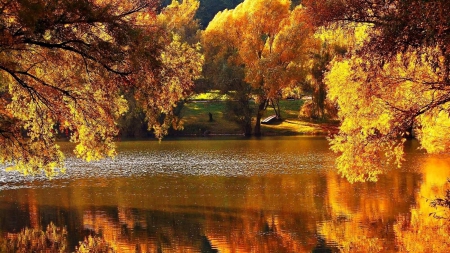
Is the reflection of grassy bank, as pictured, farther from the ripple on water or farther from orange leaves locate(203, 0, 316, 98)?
the ripple on water

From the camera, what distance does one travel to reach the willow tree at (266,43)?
5569 centimetres

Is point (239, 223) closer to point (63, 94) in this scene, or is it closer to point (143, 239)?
point (143, 239)

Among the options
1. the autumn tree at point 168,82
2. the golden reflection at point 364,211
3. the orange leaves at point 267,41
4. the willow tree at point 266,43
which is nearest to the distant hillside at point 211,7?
the willow tree at point 266,43

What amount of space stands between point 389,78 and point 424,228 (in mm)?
4628

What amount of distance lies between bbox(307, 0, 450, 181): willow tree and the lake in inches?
81.6

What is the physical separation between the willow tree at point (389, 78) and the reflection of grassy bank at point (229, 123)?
3266 centimetres

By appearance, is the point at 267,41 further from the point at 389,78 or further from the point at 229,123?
the point at 389,78

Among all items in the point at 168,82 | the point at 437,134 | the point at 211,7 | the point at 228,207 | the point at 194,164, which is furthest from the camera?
the point at 211,7

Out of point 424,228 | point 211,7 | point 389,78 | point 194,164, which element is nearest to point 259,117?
point 194,164

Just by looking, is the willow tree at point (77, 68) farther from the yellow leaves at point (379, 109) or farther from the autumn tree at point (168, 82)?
the yellow leaves at point (379, 109)

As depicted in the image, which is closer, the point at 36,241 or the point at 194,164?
the point at 36,241

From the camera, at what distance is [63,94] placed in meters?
19.0

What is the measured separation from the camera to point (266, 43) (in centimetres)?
5856

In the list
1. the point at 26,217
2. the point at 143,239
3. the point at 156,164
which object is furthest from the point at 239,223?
the point at 156,164
